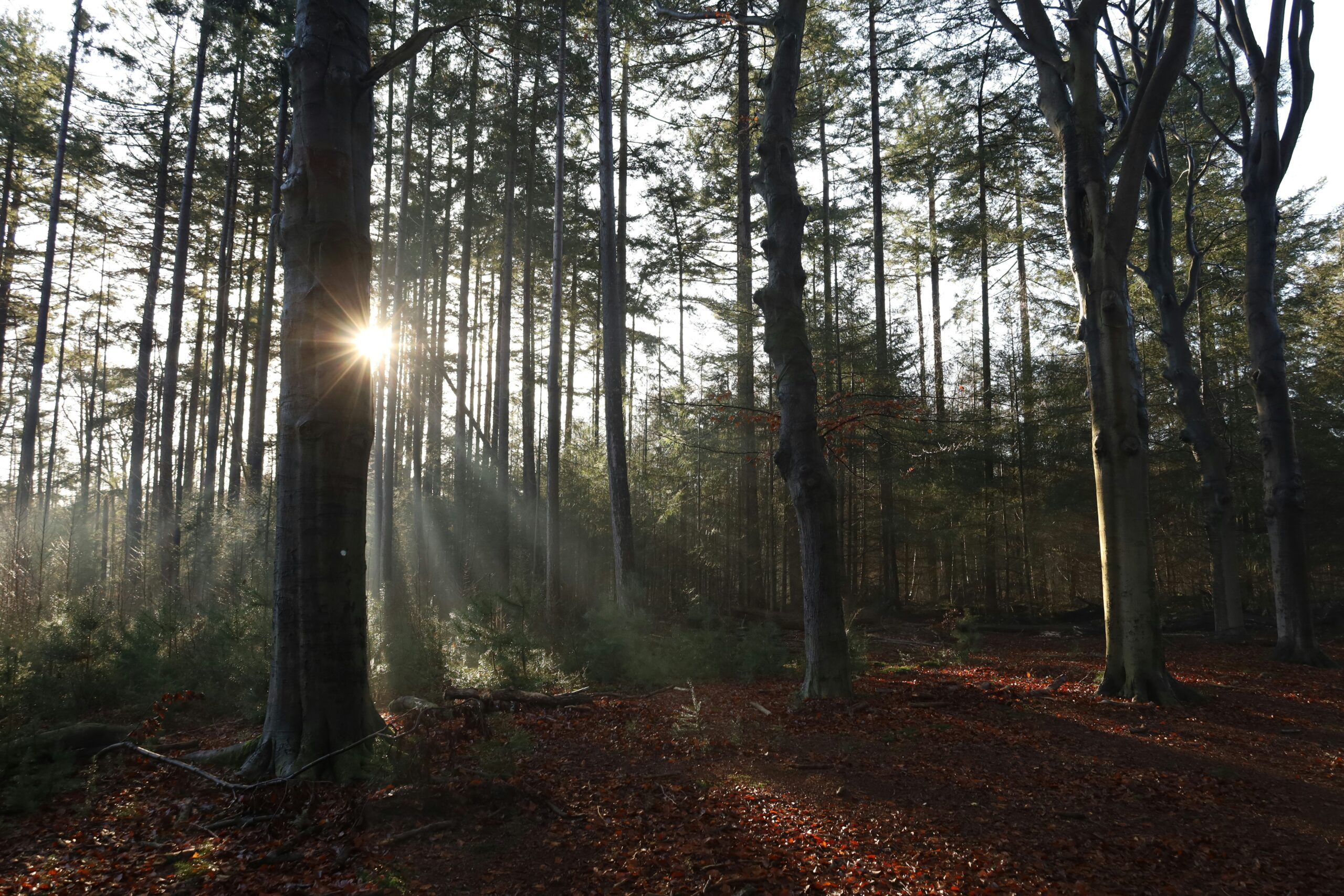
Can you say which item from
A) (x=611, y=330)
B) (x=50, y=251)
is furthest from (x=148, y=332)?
(x=611, y=330)

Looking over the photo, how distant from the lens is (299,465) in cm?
448

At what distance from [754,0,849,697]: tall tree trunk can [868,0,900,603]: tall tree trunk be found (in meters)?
8.62

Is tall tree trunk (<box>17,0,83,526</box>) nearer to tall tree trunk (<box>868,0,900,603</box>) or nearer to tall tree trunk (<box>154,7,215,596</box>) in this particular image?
tall tree trunk (<box>154,7,215,596</box>)

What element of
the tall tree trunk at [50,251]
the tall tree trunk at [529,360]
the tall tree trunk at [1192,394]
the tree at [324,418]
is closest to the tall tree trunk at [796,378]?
the tree at [324,418]

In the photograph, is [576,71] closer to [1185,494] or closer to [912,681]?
[912,681]

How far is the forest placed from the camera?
12.4 ft

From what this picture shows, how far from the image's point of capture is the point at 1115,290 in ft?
23.3

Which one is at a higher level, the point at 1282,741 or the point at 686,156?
the point at 686,156

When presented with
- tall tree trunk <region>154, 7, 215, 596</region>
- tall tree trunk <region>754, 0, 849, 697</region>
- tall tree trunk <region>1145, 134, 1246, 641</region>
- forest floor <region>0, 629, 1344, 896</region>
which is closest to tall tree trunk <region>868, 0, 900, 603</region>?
tall tree trunk <region>1145, 134, 1246, 641</region>

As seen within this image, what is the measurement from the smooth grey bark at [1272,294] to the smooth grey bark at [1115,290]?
11.5ft

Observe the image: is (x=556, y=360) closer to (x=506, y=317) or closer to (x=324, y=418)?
(x=506, y=317)

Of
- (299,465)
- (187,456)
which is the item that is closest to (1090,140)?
(299,465)

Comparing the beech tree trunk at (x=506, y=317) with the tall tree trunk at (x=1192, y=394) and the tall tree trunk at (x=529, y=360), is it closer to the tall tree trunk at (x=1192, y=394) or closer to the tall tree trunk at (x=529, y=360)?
the tall tree trunk at (x=529, y=360)

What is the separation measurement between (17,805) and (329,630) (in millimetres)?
1861
